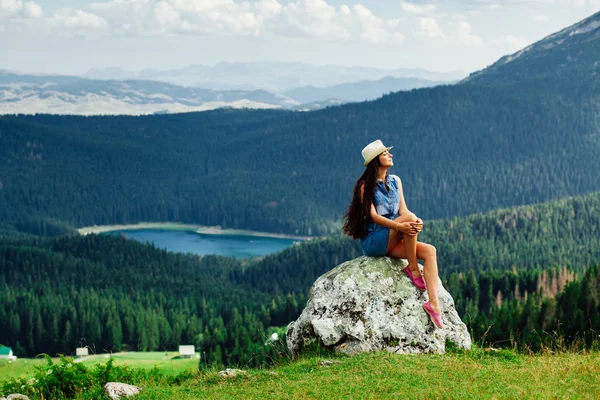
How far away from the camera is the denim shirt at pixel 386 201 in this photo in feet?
93.9

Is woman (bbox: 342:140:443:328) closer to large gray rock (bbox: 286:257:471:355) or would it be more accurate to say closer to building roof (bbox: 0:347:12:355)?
large gray rock (bbox: 286:257:471:355)

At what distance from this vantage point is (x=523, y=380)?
73.7ft

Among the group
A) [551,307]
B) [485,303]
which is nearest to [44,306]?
[485,303]

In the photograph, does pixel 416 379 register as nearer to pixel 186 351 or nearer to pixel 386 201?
pixel 386 201

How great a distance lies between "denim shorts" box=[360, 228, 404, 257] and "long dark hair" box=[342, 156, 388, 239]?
11.0 inches

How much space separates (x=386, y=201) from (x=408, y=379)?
24.1ft

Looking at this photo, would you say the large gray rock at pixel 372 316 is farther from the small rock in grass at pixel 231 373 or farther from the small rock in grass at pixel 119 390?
the small rock in grass at pixel 119 390

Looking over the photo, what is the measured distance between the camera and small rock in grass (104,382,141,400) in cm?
2495

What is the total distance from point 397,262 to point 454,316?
8.62ft

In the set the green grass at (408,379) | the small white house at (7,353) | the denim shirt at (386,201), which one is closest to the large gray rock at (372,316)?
the green grass at (408,379)

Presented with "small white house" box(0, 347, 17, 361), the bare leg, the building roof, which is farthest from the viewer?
the building roof

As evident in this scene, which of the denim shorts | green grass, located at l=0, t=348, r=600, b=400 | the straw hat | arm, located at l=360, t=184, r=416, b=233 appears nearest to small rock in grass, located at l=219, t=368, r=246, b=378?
green grass, located at l=0, t=348, r=600, b=400

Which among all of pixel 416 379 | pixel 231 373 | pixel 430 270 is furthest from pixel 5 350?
pixel 416 379

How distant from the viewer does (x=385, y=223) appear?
2809 centimetres
